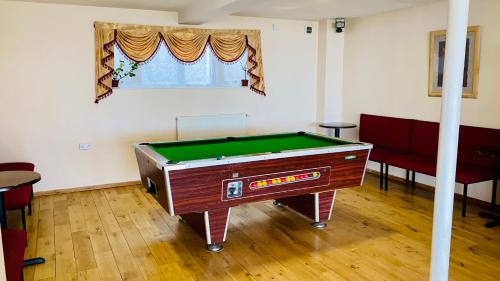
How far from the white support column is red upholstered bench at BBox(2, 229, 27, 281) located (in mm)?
2244

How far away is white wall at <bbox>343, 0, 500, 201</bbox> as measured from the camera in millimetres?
4477

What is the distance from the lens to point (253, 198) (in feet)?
11.1

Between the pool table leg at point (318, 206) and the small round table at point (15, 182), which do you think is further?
the pool table leg at point (318, 206)

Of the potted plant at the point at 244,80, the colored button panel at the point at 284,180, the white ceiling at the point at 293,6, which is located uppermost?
the white ceiling at the point at 293,6

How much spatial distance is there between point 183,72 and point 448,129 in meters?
4.11

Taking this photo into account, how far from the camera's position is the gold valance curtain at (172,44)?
16.7ft

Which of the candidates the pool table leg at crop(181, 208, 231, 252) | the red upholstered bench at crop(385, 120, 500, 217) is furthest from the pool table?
the red upholstered bench at crop(385, 120, 500, 217)

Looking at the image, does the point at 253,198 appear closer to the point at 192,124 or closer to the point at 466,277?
the point at 466,277

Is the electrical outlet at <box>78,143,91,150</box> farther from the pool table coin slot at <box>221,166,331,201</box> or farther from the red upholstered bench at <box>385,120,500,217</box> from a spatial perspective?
the red upholstered bench at <box>385,120,500,217</box>

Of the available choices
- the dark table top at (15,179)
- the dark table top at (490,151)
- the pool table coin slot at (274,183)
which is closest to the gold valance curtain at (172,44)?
the dark table top at (15,179)

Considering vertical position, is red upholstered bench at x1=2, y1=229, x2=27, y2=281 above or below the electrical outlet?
below

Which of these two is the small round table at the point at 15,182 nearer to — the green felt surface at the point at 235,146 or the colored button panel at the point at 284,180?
the green felt surface at the point at 235,146

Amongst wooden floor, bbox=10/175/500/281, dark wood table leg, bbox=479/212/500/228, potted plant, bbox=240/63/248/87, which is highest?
potted plant, bbox=240/63/248/87

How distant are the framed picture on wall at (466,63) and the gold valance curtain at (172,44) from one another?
2.29 meters
